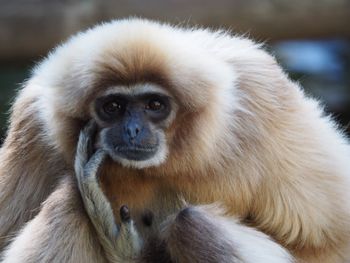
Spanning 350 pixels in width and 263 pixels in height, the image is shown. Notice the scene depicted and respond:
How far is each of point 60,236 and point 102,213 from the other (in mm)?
329

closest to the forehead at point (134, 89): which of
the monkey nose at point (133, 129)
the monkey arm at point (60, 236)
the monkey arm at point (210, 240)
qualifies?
the monkey nose at point (133, 129)

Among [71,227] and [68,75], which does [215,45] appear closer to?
A: [68,75]

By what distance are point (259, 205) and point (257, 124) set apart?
624mm

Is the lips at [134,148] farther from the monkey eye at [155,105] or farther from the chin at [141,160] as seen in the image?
the monkey eye at [155,105]

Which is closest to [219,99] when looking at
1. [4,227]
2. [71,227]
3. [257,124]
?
[257,124]

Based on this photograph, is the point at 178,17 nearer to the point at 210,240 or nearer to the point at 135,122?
the point at 135,122

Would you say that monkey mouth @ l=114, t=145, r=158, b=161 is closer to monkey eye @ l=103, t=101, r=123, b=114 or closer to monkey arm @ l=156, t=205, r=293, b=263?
monkey eye @ l=103, t=101, r=123, b=114

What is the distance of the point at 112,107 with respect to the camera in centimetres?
700

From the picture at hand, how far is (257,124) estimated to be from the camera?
24.1 ft

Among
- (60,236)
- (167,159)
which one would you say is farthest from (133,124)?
(60,236)

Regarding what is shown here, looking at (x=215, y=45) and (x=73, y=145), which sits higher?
(x=215, y=45)

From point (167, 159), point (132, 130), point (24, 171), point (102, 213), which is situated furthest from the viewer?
point (24, 171)

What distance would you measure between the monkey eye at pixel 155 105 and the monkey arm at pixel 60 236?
789mm

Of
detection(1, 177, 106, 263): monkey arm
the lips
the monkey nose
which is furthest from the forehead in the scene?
detection(1, 177, 106, 263): monkey arm
